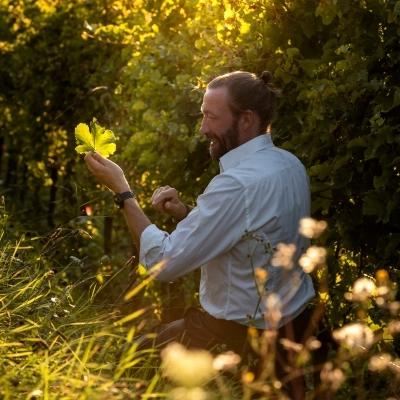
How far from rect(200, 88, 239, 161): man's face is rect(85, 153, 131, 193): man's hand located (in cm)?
38

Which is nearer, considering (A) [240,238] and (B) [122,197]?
(A) [240,238]

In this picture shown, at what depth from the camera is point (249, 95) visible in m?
3.85

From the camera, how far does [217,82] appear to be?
12.7 feet

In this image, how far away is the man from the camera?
11.5 ft

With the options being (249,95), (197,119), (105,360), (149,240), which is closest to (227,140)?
(249,95)

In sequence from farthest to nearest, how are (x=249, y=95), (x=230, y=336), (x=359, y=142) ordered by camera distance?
(x=359, y=142), (x=249, y=95), (x=230, y=336)

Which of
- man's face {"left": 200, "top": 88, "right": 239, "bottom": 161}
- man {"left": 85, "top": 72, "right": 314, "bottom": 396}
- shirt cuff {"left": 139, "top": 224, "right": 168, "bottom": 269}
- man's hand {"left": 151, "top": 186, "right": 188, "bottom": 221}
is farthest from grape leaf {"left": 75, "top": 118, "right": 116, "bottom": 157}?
shirt cuff {"left": 139, "top": 224, "right": 168, "bottom": 269}

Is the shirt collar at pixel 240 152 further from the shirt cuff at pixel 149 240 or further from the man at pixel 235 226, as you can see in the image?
the shirt cuff at pixel 149 240

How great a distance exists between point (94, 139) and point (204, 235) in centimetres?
86

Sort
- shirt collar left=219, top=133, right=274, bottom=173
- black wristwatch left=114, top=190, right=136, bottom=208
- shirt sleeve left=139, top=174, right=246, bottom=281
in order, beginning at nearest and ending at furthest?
shirt sleeve left=139, top=174, right=246, bottom=281
black wristwatch left=114, top=190, right=136, bottom=208
shirt collar left=219, top=133, right=274, bottom=173

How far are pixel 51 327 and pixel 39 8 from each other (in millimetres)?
6912

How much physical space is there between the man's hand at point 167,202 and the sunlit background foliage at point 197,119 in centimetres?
30

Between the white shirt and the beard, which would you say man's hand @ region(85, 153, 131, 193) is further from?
the beard

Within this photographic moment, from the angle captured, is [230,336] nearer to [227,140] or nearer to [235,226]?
[235,226]
